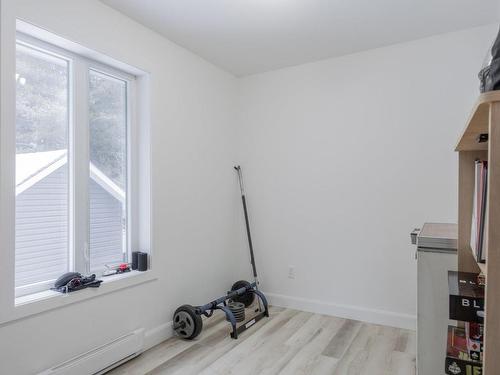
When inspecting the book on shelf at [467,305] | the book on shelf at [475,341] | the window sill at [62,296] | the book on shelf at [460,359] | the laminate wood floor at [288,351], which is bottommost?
the laminate wood floor at [288,351]

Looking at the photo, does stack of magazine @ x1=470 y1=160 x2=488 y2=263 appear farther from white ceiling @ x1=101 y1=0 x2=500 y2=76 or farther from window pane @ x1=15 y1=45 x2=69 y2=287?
window pane @ x1=15 y1=45 x2=69 y2=287

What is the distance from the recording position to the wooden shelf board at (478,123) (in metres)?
0.74

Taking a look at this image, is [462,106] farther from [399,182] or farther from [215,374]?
[215,374]

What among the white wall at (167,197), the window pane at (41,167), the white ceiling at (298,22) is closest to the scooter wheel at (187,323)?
the white wall at (167,197)

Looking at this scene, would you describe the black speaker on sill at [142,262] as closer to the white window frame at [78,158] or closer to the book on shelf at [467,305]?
the white window frame at [78,158]

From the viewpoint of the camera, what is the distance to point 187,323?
108 inches

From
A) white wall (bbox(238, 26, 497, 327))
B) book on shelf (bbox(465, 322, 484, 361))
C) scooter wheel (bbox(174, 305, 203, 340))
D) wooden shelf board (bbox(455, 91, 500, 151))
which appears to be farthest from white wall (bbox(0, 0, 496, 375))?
book on shelf (bbox(465, 322, 484, 361))

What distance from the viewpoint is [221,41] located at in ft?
9.68

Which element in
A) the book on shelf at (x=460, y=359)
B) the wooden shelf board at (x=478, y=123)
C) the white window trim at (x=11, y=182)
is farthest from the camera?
the white window trim at (x=11, y=182)

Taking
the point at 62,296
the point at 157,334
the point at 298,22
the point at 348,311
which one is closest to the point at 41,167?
the point at 62,296

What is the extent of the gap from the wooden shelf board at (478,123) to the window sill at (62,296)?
228 centimetres

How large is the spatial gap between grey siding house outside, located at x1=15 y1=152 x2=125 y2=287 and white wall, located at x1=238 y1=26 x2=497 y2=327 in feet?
5.51

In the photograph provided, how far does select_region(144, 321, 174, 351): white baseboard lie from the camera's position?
2.62 m

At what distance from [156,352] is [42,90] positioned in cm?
206
